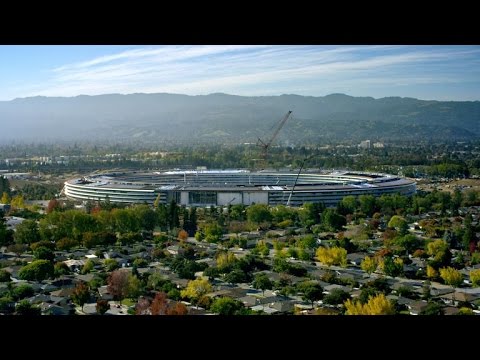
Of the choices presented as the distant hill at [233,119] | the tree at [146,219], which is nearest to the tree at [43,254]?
the tree at [146,219]

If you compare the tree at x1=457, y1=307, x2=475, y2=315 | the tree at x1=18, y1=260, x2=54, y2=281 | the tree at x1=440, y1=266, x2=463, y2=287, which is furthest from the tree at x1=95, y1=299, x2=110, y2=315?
the tree at x1=440, y1=266, x2=463, y2=287

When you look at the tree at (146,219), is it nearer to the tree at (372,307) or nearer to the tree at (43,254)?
the tree at (43,254)

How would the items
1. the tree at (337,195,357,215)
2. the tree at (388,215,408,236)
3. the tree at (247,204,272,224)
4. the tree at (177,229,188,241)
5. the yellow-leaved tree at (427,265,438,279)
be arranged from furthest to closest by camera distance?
the tree at (337,195,357,215)
the tree at (247,204,272,224)
the tree at (388,215,408,236)
the tree at (177,229,188,241)
the yellow-leaved tree at (427,265,438,279)

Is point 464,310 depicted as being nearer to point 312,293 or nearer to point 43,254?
point 312,293

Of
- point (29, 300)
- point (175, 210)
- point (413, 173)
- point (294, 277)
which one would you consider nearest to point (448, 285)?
point (294, 277)

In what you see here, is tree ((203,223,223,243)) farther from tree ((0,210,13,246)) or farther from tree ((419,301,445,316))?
tree ((419,301,445,316))

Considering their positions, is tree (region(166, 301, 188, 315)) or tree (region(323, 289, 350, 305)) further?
tree (region(323, 289, 350, 305))

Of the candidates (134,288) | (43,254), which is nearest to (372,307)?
(134,288)
